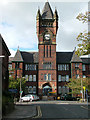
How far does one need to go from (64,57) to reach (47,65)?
7.87 meters

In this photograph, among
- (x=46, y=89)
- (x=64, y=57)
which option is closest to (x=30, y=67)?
(x=46, y=89)

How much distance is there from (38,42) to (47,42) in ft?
9.30

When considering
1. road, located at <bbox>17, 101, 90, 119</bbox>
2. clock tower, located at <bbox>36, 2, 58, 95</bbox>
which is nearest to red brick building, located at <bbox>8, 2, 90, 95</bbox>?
clock tower, located at <bbox>36, 2, 58, 95</bbox>

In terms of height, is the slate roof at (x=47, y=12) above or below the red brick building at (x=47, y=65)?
above

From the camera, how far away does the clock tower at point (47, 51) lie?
58125 millimetres

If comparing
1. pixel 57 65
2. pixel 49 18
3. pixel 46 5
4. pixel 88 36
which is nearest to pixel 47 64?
pixel 57 65

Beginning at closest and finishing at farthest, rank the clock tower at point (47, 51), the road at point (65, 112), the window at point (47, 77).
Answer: the road at point (65, 112) < the clock tower at point (47, 51) < the window at point (47, 77)

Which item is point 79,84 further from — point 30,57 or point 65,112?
point 65,112

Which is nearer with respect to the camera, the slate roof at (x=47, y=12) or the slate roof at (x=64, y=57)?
the slate roof at (x=47, y=12)

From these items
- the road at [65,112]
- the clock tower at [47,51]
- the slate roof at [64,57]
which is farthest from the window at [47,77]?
the road at [65,112]

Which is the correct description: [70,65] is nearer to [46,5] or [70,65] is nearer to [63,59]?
[63,59]

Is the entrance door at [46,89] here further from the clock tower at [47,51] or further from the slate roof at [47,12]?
the slate roof at [47,12]

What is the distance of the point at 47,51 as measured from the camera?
5972 cm

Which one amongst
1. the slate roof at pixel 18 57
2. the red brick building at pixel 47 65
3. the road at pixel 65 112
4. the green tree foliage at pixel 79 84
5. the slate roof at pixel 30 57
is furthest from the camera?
the slate roof at pixel 30 57
